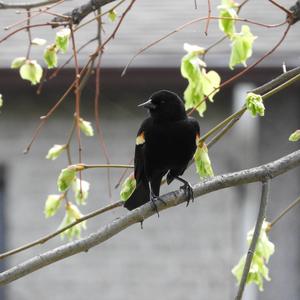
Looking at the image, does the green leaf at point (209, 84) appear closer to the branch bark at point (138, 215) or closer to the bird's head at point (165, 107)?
the branch bark at point (138, 215)

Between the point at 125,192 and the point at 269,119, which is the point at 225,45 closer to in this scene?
the point at 269,119

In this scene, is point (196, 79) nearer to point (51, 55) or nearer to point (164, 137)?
point (51, 55)

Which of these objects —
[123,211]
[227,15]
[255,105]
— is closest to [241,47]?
[227,15]

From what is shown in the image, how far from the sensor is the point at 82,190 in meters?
3.86

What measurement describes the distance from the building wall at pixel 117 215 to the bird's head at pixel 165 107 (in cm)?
274

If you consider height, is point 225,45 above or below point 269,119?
above

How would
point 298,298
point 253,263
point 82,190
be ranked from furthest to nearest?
point 298,298 → point 82,190 → point 253,263

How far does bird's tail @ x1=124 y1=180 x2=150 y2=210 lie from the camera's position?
4.11 meters

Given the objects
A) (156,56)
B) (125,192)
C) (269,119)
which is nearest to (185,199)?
(125,192)

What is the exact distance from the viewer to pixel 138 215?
336 centimetres

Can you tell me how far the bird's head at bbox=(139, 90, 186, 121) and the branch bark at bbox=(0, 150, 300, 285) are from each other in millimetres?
765

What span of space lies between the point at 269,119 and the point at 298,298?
1.32 m

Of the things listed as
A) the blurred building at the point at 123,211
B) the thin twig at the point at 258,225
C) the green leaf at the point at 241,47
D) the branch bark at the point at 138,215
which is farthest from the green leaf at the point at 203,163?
the blurred building at the point at 123,211

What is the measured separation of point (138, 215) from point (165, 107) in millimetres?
1124
